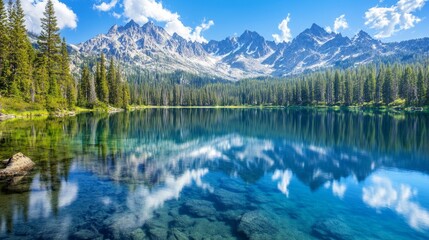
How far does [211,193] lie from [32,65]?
81992 millimetres

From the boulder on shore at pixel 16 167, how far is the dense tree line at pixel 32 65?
5578 centimetres

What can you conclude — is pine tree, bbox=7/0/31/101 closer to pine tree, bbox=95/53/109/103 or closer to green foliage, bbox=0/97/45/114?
green foliage, bbox=0/97/45/114

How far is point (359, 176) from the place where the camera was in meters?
26.8

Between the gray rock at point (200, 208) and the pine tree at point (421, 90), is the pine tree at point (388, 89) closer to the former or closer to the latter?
the pine tree at point (421, 90)

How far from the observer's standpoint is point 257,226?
49.5ft

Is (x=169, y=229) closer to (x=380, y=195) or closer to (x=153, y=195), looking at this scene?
(x=153, y=195)

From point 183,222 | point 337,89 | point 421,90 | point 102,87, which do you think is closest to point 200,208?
point 183,222

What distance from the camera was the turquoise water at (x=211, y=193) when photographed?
48.6 feet

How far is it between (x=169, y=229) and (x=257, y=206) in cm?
638

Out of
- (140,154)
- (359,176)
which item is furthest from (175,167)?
(359,176)

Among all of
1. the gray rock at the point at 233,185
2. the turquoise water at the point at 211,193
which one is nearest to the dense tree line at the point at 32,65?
the turquoise water at the point at 211,193

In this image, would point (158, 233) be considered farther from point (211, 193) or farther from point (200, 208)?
point (211, 193)

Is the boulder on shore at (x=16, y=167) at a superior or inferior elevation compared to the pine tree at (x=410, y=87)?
inferior

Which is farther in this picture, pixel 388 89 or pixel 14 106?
pixel 388 89
